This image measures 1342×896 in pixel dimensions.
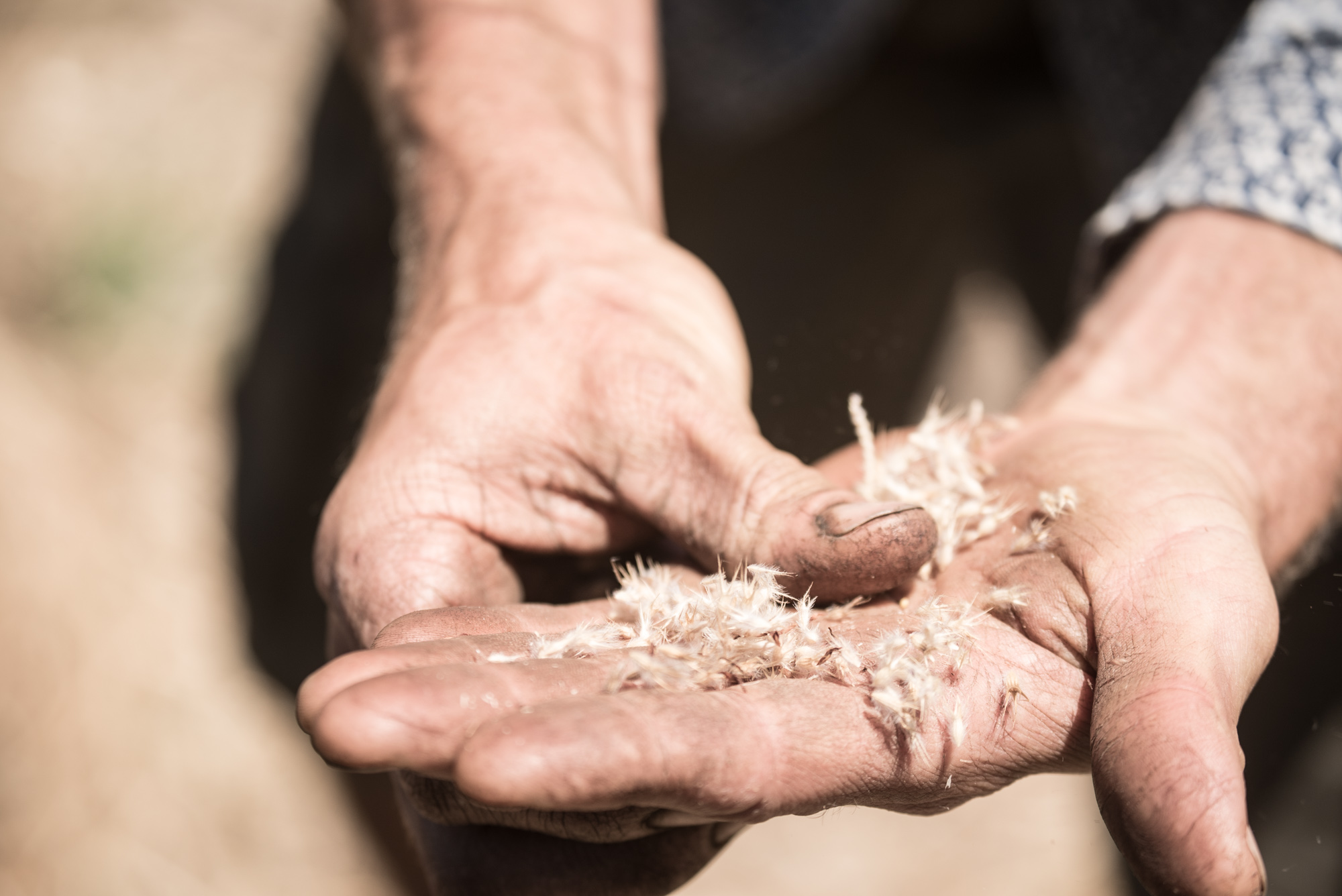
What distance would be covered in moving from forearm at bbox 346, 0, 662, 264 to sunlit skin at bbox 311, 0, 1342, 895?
1cm

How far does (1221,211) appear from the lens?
2.38m

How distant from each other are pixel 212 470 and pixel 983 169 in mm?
4215

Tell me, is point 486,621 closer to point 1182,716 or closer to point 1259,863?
point 1182,716

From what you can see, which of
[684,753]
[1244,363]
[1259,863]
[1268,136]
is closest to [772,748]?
[684,753]

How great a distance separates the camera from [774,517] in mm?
1627

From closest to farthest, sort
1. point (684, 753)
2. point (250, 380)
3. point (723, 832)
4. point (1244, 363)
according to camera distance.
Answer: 1. point (684, 753)
2. point (723, 832)
3. point (1244, 363)
4. point (250, 380)

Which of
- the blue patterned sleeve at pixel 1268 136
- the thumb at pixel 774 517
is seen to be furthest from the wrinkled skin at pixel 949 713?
the blue patterned sleeve at pixel 1268 136

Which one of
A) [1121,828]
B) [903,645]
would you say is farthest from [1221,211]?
[1121,828]

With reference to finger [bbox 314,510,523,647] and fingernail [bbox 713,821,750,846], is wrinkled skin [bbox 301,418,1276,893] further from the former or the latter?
finger [bbox 314,510,523,647]

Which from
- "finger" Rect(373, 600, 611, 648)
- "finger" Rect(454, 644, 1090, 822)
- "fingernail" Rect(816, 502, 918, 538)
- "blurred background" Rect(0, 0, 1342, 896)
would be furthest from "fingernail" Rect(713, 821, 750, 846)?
"blurred background" Rect(0, 0, 1342, 896)

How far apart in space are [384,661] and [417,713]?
143mm

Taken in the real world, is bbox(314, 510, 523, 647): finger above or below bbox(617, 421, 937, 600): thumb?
below

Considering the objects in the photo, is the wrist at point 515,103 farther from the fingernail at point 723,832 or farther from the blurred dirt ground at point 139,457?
the blurred dirt ground at point 139,457

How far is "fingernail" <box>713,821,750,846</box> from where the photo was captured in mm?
1660
